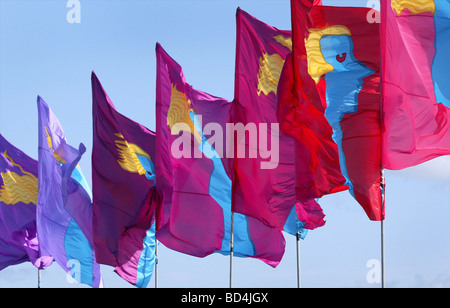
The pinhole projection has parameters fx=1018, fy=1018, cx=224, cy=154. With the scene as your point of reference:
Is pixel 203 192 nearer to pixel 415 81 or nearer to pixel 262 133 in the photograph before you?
pixel 262 133

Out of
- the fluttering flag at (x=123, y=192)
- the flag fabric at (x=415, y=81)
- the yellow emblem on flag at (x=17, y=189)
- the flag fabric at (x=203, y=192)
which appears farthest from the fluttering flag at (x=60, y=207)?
the flag fabric at (x=415, y=81)

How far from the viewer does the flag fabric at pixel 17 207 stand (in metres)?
33.2

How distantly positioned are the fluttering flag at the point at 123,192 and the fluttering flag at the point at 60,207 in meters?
2.30

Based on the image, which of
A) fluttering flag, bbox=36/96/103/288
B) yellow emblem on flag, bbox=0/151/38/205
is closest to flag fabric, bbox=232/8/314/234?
fluttering flag, bbox=36/96/103/288

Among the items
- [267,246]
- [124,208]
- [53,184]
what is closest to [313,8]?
[267,246]

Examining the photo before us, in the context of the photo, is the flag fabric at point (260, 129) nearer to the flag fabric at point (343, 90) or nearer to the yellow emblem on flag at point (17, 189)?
the flag fabric at point (343, 90)

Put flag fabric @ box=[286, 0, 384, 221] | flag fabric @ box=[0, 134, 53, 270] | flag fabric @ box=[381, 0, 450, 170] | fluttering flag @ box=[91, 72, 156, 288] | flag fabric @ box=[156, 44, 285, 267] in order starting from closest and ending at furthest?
flag fabric @ box=[381, 0, 450, 170] → flag fabric @ box=[286, 0, 384, 221] → flag fabric @ box=[156, 44, 285, 267] → fluttering flag @ box=[91, 72, 156, 288] → flag fabric @ box=[0, 134, 53, 270]

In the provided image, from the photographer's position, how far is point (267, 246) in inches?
1008

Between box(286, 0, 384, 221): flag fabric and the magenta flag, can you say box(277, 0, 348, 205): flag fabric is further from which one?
the magenta flag

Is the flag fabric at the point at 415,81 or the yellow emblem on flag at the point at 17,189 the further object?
the yellow emblem on flag at the point at 17,189

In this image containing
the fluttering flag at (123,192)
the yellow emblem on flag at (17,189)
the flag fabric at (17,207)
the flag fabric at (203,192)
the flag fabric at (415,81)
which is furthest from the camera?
the yellow emblem on flag at (17,189)

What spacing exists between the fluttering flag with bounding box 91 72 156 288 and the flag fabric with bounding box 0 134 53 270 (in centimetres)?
520

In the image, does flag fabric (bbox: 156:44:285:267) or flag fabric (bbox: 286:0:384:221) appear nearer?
flag fabric (bbox: 286:0:384:221)

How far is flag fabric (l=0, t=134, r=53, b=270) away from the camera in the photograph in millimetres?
33250
